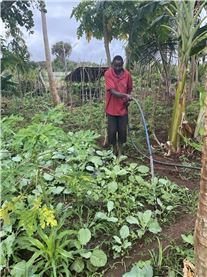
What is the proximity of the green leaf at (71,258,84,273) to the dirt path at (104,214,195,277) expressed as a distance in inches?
7.7

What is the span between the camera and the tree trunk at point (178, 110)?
5.26 meters

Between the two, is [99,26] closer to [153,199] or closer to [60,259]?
[153,199]

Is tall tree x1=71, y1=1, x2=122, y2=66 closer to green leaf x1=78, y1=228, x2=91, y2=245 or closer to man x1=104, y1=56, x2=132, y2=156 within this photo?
man x1=104, y1=56, x2=132, y2=156

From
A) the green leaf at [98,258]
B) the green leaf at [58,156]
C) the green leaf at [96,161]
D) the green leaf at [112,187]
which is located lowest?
the green leaf at [98,258]

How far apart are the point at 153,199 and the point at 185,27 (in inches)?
103

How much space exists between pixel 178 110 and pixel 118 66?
1.12 m

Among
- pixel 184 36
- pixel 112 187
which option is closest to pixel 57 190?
pixel 112 187

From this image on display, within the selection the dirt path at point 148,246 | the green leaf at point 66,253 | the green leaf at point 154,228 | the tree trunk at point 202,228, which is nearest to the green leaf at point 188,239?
the dirt path at point 148,246

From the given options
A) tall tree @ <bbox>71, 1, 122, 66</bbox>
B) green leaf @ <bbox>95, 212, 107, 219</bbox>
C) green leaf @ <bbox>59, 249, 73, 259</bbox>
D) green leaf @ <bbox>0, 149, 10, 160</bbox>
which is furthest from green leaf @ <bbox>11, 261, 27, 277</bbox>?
tall tree @ <bbox>71, 1, 122, 66</bbox>

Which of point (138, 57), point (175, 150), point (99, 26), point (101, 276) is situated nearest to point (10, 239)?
point (101, 276)

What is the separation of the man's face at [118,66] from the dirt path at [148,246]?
7.09ft

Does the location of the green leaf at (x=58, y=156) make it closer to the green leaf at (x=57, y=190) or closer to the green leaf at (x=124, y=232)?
the green leaf at (x=57, y=190)

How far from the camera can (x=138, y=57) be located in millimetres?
6414

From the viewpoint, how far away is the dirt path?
2975 millimetres
